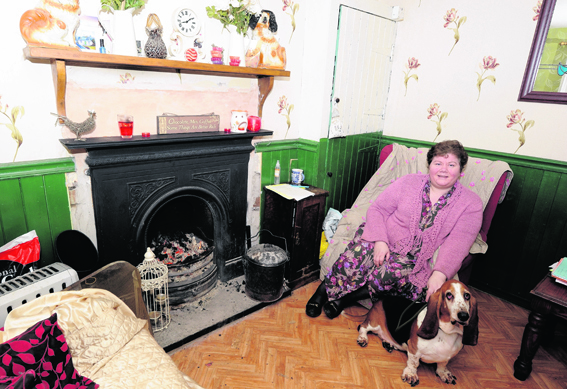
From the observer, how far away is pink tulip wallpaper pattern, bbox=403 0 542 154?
238 cm

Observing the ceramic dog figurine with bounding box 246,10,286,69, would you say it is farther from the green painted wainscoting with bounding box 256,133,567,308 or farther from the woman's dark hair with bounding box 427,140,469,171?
the woman's dark hair with bounding box 427,140,469,171

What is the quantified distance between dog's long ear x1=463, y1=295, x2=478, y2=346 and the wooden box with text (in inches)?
67.8

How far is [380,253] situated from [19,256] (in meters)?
1.85

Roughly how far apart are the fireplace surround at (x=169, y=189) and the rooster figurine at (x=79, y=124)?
52mm

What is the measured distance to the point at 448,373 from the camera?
5.96ft

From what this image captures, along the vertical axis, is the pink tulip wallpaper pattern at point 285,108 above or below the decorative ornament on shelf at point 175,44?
below

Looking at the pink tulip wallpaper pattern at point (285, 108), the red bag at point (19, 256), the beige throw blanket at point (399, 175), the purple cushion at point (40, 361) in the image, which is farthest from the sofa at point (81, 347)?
the pink tulip wallpaper pattern at point (285, 108)

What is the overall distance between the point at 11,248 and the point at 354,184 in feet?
7.94

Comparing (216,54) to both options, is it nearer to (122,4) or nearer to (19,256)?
(122,4)

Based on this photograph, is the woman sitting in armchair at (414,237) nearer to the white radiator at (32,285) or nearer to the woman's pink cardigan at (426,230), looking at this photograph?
the woman's pink cardigan at (426,230)

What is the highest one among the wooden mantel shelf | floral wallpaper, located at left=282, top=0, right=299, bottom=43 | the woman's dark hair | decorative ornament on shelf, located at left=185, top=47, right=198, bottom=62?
floral wallpaper, located at left=282, top=0, right=299, bottom=43

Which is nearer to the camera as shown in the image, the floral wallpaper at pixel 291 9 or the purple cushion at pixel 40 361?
the purple cushion at pixel 40 361

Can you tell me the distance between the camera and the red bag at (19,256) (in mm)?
1489

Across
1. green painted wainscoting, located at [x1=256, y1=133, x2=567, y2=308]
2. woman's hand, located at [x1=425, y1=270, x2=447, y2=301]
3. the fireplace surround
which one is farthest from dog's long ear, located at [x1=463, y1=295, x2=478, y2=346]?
the fireplace surround
